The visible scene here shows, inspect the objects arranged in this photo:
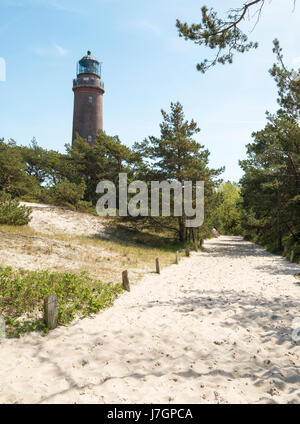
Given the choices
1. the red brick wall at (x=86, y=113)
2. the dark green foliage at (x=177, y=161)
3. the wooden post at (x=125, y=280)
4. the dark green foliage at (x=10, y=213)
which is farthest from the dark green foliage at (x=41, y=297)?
the red brick wall at (x=86, y=113)

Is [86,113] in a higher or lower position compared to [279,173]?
higher

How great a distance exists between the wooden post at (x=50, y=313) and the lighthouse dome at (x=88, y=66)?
148 ft

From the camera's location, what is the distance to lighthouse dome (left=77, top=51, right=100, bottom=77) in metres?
44.0

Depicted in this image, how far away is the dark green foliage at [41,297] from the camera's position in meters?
6.67

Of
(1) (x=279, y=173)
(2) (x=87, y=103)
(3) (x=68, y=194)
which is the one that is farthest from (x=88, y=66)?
(1) (x=279, y=173)

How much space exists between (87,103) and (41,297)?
4063cm

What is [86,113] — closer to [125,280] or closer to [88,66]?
[88,66]

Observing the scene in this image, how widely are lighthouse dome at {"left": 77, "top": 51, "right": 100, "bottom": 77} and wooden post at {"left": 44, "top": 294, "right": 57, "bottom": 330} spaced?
148 ft

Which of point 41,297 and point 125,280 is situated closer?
point 41,297

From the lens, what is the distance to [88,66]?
44062 millimetres

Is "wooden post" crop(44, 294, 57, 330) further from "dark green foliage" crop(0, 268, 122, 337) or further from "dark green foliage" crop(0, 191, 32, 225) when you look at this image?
"dark green foliage" crop(0, 191, 32, 225)

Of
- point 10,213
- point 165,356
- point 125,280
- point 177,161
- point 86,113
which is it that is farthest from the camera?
point 86,113

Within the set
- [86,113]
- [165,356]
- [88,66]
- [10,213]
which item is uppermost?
[88,66]
